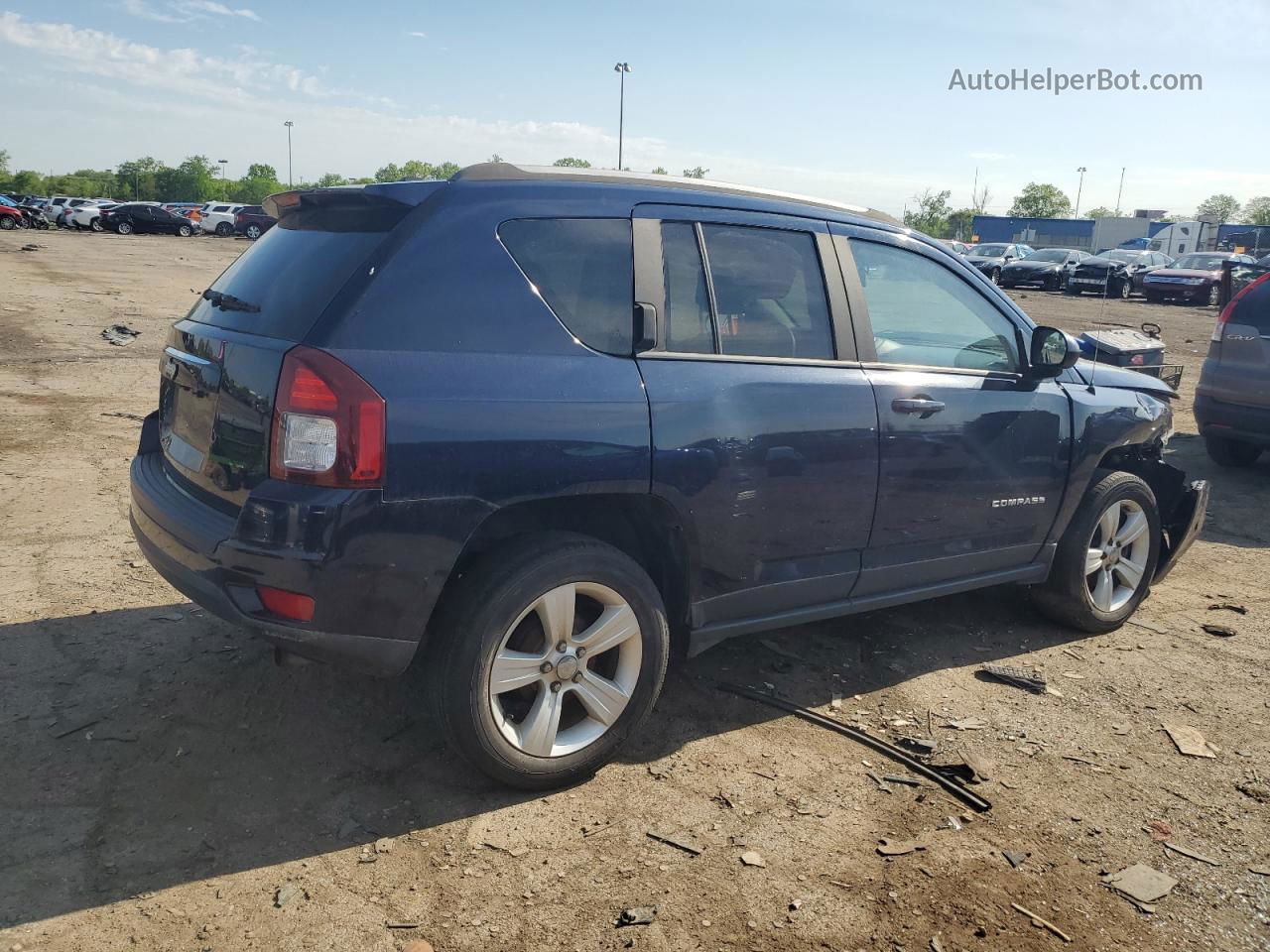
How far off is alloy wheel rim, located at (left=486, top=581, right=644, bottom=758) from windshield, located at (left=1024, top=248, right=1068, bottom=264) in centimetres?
3682

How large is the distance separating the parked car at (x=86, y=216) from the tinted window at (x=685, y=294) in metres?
53.5

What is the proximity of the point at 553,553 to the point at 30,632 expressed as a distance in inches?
100

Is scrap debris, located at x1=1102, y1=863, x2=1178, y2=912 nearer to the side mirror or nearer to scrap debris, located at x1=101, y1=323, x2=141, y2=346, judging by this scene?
the side mirror

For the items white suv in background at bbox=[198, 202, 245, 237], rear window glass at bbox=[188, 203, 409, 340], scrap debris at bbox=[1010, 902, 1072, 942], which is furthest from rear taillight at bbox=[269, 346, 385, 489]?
white suv in background at bbox=[198, 202, 245, 237]

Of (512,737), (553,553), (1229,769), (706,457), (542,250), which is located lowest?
(1229,769)

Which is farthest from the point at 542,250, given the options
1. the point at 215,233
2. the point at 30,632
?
the point at 215,233

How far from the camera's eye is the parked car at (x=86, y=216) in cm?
4897

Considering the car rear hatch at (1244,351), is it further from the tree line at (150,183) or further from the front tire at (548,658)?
the tree line at (150,183)

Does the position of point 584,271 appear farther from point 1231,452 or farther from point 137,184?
point 137,184

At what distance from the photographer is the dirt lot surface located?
2732 mm

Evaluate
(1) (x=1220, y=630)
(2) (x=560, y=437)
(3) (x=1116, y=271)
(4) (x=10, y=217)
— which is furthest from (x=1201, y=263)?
(4) (x=10, y=217)

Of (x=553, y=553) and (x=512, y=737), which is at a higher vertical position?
(x=553, y=553)

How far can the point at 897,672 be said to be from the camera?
4.41 metres

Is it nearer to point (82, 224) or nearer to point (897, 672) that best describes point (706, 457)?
point (897, 672)
